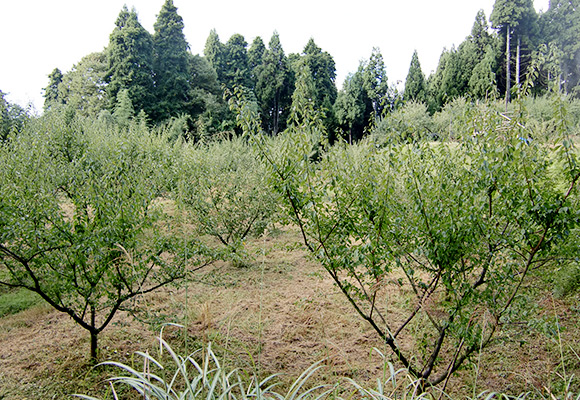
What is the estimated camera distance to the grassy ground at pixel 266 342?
10.4 ft

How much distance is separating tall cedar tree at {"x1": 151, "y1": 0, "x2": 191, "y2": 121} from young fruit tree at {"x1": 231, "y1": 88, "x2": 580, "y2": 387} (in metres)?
22.7

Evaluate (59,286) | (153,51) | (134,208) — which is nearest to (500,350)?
(134,208)

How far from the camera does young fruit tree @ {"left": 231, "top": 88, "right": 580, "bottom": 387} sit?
234 cm

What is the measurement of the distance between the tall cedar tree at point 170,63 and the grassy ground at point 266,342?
20.6 m

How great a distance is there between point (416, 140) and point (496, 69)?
2927 cm

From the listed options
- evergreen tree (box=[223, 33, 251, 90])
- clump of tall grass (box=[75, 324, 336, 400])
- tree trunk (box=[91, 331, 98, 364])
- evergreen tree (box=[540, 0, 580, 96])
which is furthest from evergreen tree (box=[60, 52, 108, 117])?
evergreen tree (box=[540, 0, 580, 96])

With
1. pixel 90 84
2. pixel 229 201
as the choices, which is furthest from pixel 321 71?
pixel 229 201

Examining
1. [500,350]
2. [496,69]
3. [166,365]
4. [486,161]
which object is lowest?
[500,350]

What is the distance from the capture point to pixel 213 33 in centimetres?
2933

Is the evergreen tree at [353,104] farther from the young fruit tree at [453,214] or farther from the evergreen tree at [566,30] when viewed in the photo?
the young fruit tree at [453,214]

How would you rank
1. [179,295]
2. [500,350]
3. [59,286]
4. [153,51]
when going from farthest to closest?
[153,51] < [179,295] < [500,350] < [59,286]

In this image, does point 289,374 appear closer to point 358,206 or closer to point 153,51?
point 358,206

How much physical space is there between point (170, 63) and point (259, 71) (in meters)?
7.10

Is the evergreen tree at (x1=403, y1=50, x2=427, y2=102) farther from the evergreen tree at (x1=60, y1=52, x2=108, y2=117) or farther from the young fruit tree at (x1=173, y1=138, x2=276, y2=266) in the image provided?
the young fruit tree at (x1=173, y1=138, x2=276, y2=266)
